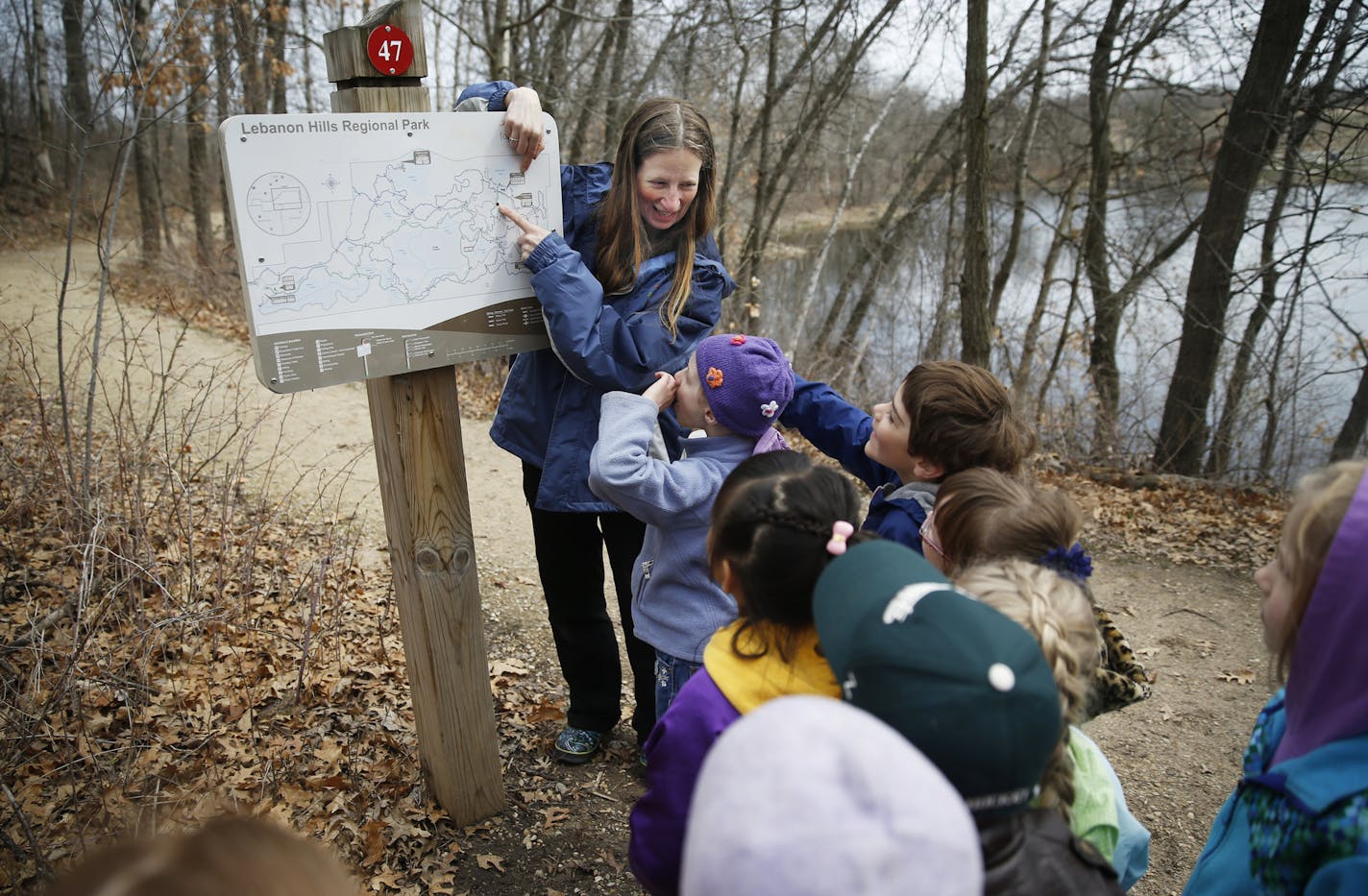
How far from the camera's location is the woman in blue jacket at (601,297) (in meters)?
2.36

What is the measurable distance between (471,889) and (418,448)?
4.29 ft

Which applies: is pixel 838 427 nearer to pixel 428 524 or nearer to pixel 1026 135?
pixel 428 524

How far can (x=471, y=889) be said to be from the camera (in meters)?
2.53

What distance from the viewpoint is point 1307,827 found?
1.29 m

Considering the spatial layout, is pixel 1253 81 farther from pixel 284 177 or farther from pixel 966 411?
pixel 284 177

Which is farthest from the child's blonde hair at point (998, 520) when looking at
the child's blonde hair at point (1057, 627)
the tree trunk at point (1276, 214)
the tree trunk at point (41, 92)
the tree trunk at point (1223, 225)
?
the tree trunk at point (41, 92)

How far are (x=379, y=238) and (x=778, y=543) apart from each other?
1.27 meters

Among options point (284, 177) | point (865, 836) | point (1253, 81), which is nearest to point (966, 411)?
point (865, 836)

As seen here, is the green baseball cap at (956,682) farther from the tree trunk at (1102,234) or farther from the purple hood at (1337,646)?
the tree trunk at (1102,234)

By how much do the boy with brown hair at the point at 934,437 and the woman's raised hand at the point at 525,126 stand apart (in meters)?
1.16

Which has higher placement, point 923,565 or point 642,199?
point 642,199

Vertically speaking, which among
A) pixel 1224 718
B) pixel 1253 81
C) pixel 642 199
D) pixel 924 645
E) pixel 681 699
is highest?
pixel 1253 81

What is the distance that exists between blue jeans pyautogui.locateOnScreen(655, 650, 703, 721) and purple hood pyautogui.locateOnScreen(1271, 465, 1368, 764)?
1.42m

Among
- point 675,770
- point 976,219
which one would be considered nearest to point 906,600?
point 675,770
